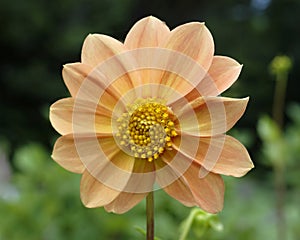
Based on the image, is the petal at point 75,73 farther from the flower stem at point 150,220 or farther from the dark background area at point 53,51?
the dark background area at point 53,51

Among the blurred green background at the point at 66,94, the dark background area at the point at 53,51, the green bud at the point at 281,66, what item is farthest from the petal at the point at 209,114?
the dark background area at the point at 53,51

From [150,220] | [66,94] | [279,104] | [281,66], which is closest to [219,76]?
[150,220]

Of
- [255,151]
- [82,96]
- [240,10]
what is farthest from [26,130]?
[82,96]

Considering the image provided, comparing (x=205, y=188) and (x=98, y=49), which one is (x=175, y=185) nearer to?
(x=205, y=188)

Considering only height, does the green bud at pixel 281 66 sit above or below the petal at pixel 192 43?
below

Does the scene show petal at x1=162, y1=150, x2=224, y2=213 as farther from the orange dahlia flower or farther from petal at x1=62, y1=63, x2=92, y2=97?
petal at x1=62, y1=63, x2=92, y2=97

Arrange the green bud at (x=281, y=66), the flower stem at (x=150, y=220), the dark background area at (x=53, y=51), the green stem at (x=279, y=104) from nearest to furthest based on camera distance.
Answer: the flower stem at (x=150, y=220), the green bud at (x=281, y=66), the green stem at (x=279, y=104), the dark background area at (x=53, y=51)

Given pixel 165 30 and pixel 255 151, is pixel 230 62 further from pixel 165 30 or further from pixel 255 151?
pixel 255 151
